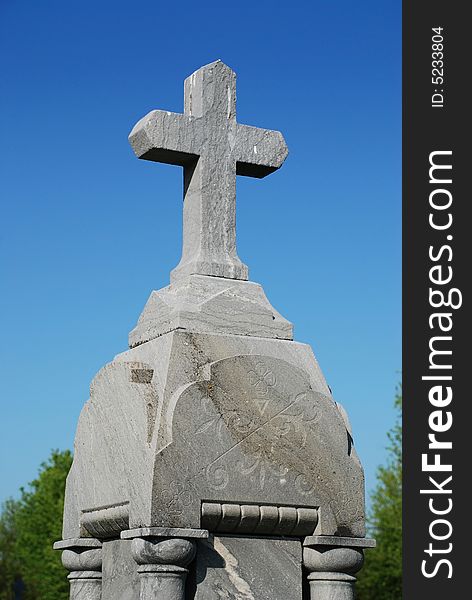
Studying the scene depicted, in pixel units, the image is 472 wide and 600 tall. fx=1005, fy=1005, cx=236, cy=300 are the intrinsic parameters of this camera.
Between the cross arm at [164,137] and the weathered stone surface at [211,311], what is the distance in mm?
831

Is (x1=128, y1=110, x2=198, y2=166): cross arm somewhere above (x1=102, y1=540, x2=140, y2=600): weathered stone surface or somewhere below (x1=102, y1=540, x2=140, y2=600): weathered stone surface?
above

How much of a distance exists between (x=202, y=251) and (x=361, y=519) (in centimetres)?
189

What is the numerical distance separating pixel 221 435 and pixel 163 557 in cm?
75

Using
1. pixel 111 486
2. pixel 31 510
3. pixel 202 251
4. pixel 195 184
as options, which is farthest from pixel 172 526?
pixel 31 510

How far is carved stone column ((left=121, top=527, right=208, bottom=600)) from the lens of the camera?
207 inches

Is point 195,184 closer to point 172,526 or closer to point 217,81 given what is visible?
point 217,81

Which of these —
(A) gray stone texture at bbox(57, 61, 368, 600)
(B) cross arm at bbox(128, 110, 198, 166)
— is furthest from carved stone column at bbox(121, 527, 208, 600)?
(B) cross arm at bbox(128, 110, 198, 166)

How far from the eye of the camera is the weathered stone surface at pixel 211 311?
19.3 feet

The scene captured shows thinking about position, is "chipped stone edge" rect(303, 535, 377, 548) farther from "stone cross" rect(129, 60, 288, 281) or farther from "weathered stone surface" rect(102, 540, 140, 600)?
"stone cross" rect(129, 60, 288, 281)

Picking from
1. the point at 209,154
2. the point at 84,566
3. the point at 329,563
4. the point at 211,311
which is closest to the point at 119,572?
the point at 84,566

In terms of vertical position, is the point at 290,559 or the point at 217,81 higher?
the point at 217,81

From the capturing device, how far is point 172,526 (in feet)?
17.5

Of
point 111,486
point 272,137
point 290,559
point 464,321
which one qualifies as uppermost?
point 272,137

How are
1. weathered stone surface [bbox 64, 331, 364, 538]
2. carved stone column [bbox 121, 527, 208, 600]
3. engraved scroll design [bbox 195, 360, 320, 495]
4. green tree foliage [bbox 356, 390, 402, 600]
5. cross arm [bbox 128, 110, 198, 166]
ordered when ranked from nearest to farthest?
carved stone column [bbox 121, 527, 208, 600]
weathered stone surface [bbox 64, 331, 364, 538]
engraved scroll design [bbox 195, 360, 320, 495]
cross arm [bbox 128, 110, 198, 166]
green tree foliage [bbox 356, 390, 402, 600]
